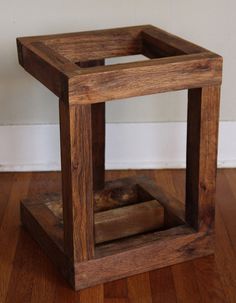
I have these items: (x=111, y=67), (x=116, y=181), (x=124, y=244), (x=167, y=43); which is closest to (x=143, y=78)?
(x=111, y=67)

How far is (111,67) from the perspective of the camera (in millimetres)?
1537

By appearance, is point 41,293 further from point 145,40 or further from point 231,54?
point 231,54

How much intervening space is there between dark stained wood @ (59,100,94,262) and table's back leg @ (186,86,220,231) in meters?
0.28

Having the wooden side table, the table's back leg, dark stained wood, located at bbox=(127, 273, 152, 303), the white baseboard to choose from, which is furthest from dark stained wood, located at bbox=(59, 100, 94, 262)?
the white baseboard

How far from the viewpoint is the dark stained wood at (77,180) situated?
1.54m

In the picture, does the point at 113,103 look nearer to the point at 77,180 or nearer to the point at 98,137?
the point at 98,137

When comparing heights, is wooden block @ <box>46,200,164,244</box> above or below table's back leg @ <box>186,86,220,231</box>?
below

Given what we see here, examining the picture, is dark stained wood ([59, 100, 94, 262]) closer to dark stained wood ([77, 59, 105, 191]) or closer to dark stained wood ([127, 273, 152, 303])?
dark stained wood ([127, 273, 152, 303])

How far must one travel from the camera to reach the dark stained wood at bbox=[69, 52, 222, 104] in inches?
59.2

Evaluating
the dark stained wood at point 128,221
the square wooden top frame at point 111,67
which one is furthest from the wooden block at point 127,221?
the square wooden top frame at point 111,67

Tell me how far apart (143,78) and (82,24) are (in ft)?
2.40

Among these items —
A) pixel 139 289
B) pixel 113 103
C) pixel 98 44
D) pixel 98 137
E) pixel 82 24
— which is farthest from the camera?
pixel 113 103

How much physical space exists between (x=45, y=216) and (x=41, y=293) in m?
0.26

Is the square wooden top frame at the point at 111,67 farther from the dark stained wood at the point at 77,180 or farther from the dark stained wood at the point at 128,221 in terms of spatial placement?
the dark stained wood at the point at 128,221
